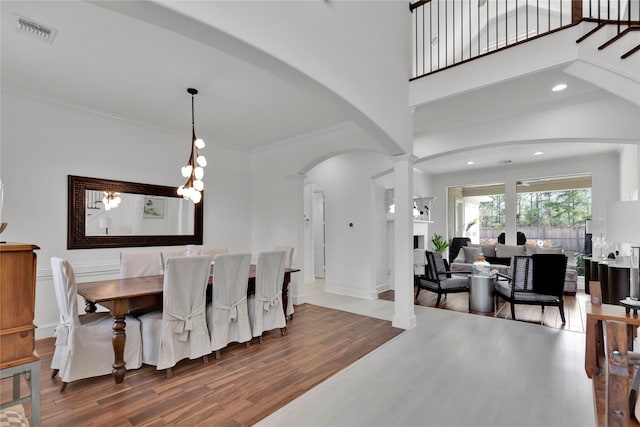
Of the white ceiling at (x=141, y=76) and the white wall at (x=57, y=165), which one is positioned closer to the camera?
the white ceiling at (x=141, y=76)

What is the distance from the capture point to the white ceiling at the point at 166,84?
2.46 meters

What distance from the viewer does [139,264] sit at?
3.70 metres

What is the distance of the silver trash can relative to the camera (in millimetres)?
4648

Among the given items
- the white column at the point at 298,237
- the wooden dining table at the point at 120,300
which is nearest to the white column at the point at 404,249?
the white column at the point at 298,237

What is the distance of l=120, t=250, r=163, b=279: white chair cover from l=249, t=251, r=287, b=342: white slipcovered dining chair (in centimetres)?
132

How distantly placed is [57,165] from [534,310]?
7041 mm

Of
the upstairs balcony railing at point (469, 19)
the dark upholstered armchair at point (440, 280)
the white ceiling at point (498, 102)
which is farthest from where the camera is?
the dark upholstered armchair at point (440, 280)

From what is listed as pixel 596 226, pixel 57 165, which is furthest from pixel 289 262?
pixel 596 226

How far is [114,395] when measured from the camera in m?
2.35

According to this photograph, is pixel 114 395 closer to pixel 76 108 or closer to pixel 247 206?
pixel 76 108

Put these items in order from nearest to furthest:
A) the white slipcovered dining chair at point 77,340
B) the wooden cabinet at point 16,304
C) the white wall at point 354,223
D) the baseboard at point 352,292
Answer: the wooden cabinet at point 16,304, the white slipcovered dining chair at point 77,340, the baseboard at point 352,292, the white wall at point 354,223

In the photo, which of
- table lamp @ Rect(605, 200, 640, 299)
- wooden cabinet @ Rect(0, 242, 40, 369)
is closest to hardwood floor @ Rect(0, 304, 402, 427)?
wooden cabinet @ Rect(0, 242, 40, 369)

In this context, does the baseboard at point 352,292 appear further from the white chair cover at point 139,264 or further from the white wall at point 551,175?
the white wall at point 551,175

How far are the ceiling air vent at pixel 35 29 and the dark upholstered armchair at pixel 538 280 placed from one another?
5.69 meters
